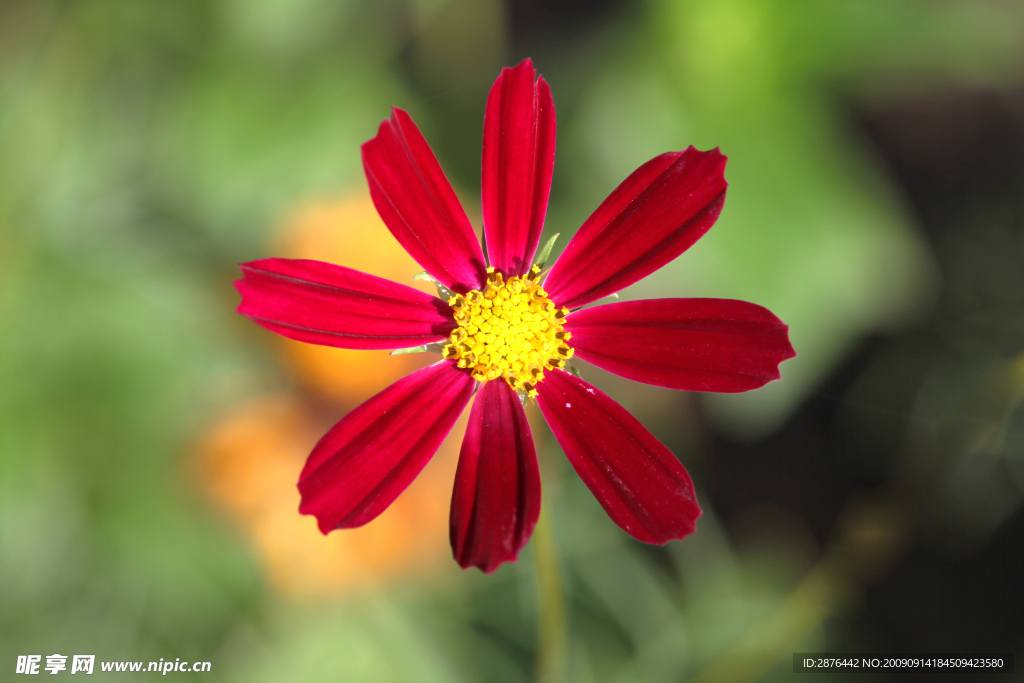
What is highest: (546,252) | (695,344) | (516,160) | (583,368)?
(583,368)

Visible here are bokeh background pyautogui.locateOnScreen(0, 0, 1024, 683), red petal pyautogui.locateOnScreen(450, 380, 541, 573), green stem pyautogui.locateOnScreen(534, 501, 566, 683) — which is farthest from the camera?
bokeh background pyautogui.locateOnScreen(0, 0, 1024, 683)

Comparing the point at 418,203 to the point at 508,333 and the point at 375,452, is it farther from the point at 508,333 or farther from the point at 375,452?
the point at 375,452

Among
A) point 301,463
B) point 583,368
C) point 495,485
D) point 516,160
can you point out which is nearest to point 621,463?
point 495,485

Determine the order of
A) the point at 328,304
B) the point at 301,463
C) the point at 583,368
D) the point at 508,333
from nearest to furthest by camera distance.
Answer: the point at 328,304
the point at 508,333
the point at 583,368
the point at 301,463

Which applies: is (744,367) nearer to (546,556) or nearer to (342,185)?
(546,556)

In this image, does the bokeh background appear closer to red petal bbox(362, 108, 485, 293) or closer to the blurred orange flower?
the blurred orange flower

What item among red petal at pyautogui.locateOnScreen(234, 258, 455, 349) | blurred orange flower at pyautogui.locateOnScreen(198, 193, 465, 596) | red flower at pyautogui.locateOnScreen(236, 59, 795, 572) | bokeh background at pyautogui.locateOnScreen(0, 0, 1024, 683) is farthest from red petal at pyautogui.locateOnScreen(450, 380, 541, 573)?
bokeh background at pyautogui.locateOnScreen(0, 0, 1024, 683)

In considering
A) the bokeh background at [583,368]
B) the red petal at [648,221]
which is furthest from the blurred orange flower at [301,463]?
the red petal at [648,221]

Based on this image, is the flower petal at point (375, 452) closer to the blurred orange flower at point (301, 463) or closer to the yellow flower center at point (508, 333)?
the yellow flower center at point (508, 333)
